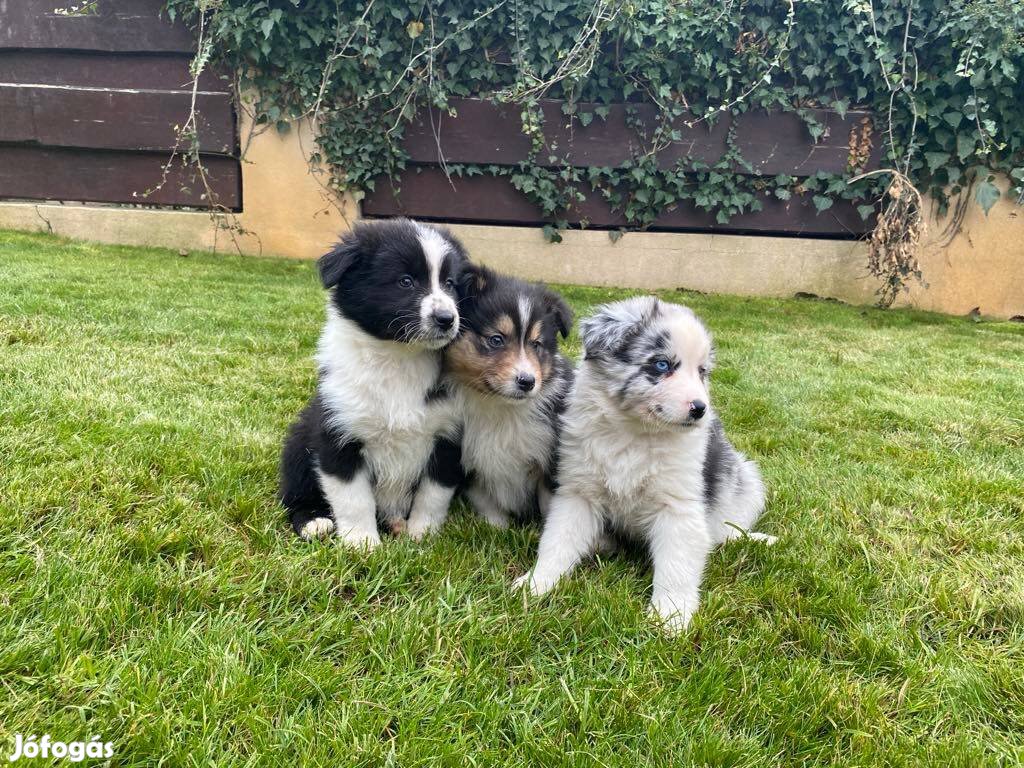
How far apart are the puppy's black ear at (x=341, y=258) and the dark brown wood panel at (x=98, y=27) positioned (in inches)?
Answer: 276

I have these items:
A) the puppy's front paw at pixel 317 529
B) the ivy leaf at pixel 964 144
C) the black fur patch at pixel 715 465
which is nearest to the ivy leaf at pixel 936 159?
the ivy leaf at pixel 964 144

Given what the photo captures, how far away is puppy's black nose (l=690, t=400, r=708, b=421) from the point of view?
2148mm

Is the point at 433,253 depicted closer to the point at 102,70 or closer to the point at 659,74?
the point at 659,74

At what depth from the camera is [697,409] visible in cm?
215

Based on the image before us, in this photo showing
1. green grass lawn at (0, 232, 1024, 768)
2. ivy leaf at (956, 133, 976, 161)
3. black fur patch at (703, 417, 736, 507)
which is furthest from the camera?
ivy leaf at (956, 133, 976, 161)

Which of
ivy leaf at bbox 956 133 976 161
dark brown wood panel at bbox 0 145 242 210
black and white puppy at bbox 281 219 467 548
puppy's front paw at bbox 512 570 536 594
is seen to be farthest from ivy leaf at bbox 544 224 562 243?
puppy's front paw at bbox 512 570 536 594

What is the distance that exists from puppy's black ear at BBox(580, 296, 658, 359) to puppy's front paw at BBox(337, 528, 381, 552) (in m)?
1.11

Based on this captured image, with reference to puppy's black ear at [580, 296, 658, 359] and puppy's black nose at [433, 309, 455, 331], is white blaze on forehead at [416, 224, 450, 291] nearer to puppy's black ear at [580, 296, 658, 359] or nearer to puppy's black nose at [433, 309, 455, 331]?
puppy's black nose at [433, 309, 455, 331]

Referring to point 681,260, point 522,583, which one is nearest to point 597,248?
point 681,260

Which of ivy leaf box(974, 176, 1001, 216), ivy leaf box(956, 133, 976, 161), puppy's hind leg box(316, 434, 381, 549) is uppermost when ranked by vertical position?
ivy leaf box(956, 133, 976, 161)

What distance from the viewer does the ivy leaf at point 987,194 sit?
7.36 m

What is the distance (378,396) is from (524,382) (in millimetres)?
576

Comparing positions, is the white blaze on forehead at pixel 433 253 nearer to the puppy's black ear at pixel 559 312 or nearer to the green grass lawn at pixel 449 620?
the puppy's black ear at pixel 559 312

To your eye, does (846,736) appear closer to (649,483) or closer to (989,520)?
(649,483)
